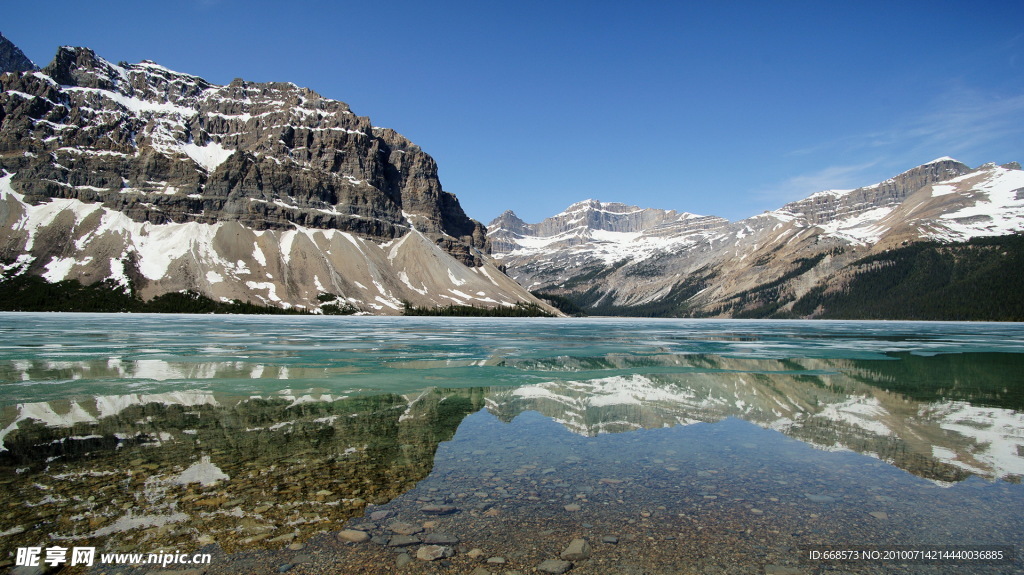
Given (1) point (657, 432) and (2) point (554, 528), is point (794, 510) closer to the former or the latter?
(2) point (554, 528)

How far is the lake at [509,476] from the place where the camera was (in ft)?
27.8

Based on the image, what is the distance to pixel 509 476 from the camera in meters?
12.4

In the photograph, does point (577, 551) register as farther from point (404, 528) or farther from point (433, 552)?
point (404, 528)

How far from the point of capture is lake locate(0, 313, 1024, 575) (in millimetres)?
8469

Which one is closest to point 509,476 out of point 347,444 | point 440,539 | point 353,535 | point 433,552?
point 440,539

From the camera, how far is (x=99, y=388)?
74.3 ft

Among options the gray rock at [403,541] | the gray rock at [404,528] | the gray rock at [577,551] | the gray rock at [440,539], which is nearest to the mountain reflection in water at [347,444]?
the gray rock at [404,528]

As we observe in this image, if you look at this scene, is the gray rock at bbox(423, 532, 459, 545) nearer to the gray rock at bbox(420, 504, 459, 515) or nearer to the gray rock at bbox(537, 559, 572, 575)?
the gray rock at bbox(420, 504, 459, 515)

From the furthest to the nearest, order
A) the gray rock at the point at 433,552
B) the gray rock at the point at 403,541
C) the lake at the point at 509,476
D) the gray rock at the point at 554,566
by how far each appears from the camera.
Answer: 1. the gray rock at the point at 403,541
2. the lake at the point at 509,476
3. the gray rock at the point at 433,552
4. the gray rock at the point at 554,566

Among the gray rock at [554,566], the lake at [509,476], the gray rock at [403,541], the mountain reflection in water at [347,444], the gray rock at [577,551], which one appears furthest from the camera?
the mountain reflection in water at [347,444]

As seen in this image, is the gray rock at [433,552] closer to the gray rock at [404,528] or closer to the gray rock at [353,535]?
the gray rock at [404,528]

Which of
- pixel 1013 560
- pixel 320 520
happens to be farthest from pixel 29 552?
pixel 1013 560

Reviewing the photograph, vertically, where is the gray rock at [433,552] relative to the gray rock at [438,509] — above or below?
above

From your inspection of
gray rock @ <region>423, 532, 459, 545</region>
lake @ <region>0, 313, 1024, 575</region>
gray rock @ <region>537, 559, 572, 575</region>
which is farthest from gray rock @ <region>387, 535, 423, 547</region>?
gray rock @ <region>537, 559, 572, 575</region>
